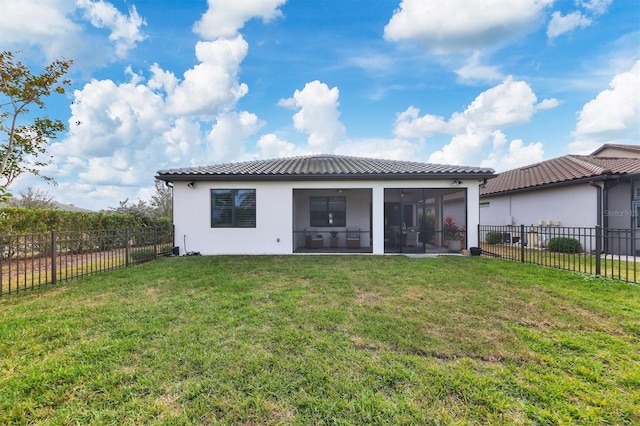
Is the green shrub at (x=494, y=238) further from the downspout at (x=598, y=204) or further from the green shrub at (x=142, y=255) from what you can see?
the green shrub at (x=142, y=255)

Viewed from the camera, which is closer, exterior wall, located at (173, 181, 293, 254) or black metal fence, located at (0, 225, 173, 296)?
black metal fence, located at (0, 225, 173, 296)

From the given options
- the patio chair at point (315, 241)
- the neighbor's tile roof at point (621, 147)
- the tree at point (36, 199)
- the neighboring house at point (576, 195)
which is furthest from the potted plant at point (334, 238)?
the neighbor's tile roof at point (621, 147)

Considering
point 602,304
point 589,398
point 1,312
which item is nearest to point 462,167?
point 602,304

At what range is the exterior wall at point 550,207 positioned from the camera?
11.0m

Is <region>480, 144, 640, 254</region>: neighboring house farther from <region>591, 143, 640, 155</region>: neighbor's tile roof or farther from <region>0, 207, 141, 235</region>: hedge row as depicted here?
<region>0, 207, 141, 235</region>: hedge row

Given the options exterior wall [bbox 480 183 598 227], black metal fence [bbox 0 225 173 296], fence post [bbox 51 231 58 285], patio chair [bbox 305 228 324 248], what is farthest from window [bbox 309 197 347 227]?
exterior wall [bbox 480 183 598 227]

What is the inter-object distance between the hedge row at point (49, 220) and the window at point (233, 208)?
217 inches

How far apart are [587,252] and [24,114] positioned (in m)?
19.0

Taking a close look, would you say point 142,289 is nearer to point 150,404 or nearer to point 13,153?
point 150,404

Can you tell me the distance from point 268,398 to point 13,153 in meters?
11.6

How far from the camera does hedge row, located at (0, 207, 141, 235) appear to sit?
8.74 m

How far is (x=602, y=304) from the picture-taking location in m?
4.51

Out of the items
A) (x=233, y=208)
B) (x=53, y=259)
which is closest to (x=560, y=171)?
(x=233, y=208)

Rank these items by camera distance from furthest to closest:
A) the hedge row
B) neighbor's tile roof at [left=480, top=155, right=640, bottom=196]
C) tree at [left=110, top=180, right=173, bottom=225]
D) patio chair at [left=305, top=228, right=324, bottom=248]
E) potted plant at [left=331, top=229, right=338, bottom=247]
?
tree at [left=110, top=180, right=173, bottom=225] < potted plant at [left=331, top=229, right=338, bottom=247] < patio chair at [left=305, top=228, right=324, bottom=248] < neighbor's tile roof at [left=480, top=155, right=640, bottom=196] < the hedge row
